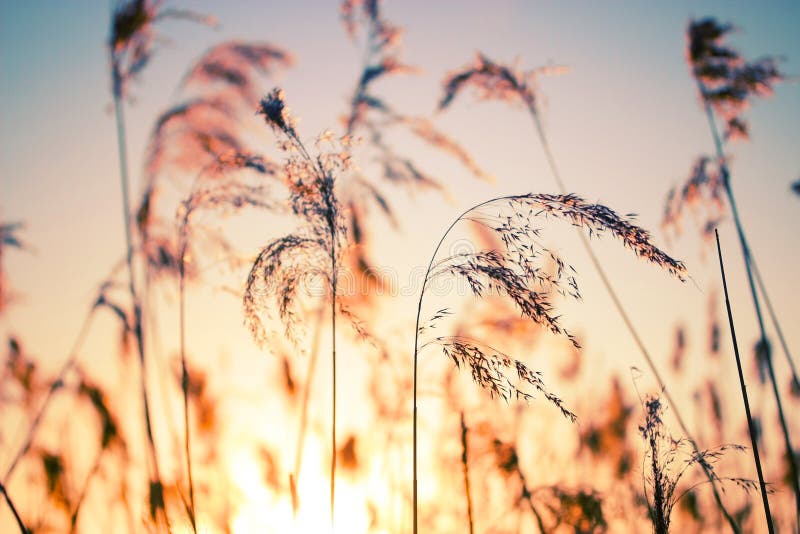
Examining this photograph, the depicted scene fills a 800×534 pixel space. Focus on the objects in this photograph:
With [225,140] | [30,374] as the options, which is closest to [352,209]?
[225,140]

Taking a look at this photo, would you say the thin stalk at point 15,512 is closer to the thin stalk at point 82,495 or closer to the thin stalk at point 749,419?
the thin stalk at point 82,495

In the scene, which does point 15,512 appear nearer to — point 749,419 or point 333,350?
point 333,350

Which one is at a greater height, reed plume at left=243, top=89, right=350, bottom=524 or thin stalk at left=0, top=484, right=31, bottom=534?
reed plume at left=243, top=89, right=350, bottom=524

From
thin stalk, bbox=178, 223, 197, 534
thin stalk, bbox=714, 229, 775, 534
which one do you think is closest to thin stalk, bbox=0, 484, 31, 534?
thin stalk, bbox=178, 223, 197, 534

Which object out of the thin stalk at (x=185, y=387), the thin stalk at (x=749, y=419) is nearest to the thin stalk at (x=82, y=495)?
the thin stalk at (x=185, y=387)

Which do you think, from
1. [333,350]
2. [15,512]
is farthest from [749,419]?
[15,512]

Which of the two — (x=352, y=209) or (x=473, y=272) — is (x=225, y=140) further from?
(x=473, y=272)

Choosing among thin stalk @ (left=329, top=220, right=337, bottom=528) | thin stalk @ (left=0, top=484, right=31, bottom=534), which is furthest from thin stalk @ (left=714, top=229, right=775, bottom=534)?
thin stalk @ (left=0, top=484, right=31, bottom=534)

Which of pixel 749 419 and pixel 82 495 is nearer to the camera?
pixel 749 419

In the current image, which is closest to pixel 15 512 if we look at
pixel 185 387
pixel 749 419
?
pixel 185 387

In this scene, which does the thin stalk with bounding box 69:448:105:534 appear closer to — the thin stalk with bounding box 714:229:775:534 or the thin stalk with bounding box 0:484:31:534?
the thin stalk with bounding box 0:484:31:534

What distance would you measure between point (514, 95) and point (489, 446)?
2.70 m

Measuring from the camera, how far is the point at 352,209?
11.8ft

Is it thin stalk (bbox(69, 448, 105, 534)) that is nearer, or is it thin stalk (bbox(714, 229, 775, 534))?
thin stalk (bbox(714, 229, 775, 534))
